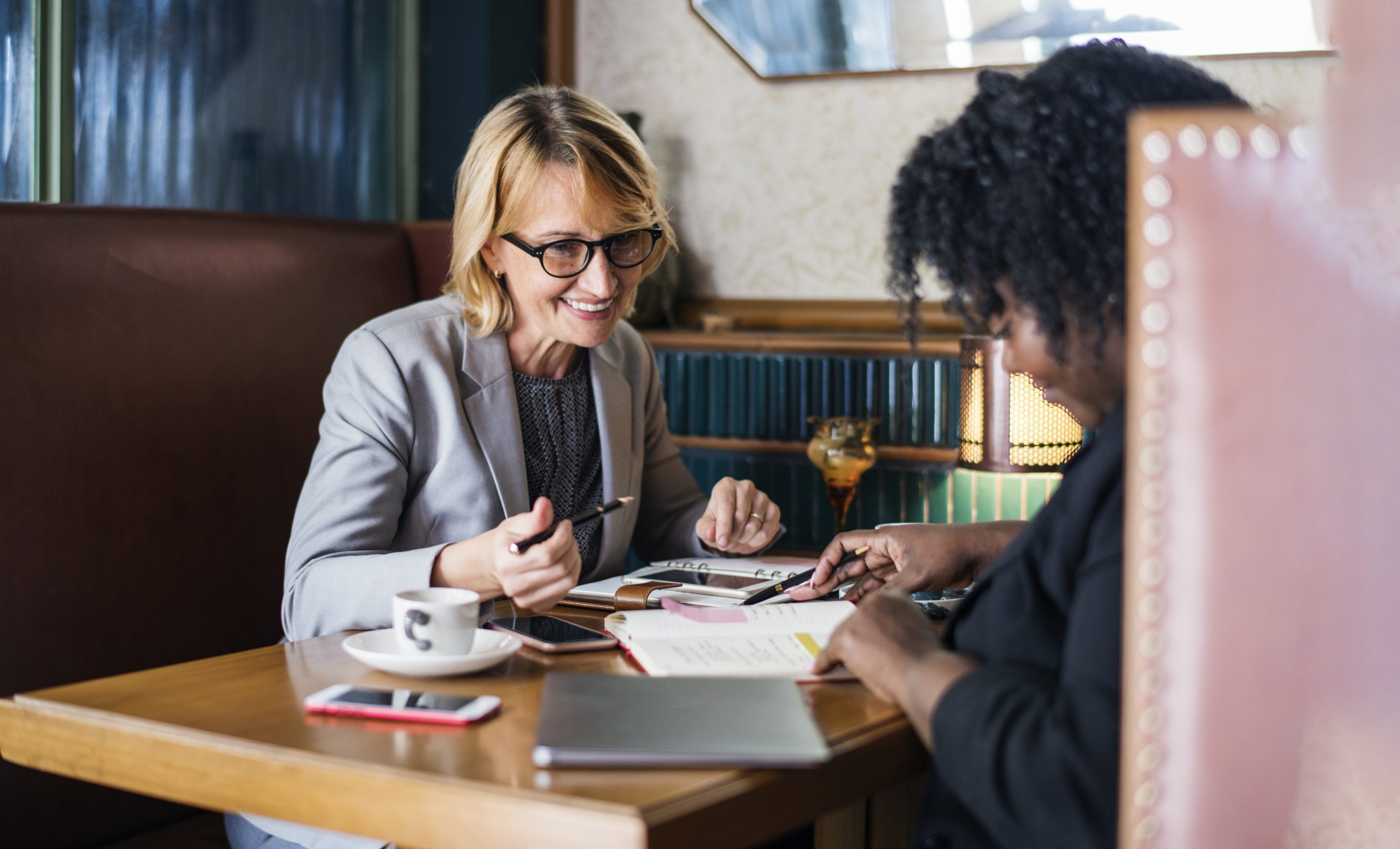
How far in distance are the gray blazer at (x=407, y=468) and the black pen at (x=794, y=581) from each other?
1.34ft

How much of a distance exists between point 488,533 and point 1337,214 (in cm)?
101

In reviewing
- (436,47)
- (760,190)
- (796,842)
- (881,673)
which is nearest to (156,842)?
(796,842)

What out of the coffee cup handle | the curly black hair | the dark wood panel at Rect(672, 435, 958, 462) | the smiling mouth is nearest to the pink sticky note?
the coffee cup handle

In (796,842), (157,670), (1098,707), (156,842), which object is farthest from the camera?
(156,842)

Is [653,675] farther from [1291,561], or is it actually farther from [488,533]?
[1291,561]

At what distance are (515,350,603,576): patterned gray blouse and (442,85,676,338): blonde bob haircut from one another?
137mm

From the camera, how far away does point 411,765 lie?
987 millimetres

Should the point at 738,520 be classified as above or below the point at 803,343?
below

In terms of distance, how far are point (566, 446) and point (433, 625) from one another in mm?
876

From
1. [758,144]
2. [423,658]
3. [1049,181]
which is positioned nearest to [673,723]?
[423,658]

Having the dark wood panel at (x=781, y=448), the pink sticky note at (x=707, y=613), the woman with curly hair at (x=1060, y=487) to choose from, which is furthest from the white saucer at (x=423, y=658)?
the dark wood panel at (x=781, y=448)

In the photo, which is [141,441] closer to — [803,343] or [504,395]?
[504,395]

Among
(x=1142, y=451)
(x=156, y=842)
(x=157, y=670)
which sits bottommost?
(x=156, y=842)

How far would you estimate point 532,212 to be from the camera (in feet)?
6.37
